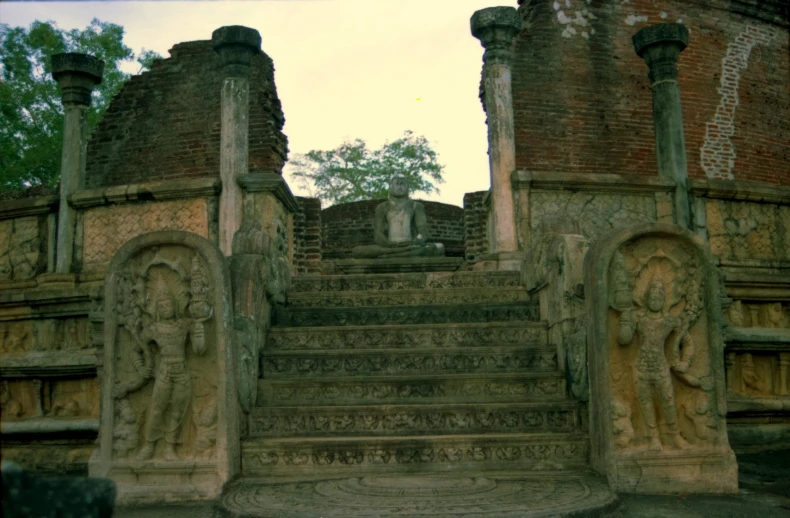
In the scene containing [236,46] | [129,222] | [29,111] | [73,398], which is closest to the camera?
[73,398]

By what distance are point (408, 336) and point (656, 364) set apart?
1.93 m

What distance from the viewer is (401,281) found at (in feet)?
23.6

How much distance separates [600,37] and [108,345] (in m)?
13.2

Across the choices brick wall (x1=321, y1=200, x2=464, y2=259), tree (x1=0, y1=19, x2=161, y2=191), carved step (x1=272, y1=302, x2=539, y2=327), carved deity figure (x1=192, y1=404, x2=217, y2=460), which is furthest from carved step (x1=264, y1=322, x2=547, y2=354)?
tree (x1=0, y1=19, x2=161, y2=191)

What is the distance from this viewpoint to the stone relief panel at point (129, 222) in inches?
311

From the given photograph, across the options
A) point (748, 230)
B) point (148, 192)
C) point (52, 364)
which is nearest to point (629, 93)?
point (748, 230)

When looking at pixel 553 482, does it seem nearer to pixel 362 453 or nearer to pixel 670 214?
pixel 362 453

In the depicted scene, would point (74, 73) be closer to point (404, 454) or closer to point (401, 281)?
point (401, 281)

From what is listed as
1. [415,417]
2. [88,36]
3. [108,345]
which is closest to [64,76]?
[108,345]

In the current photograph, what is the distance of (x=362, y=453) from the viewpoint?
189 inches

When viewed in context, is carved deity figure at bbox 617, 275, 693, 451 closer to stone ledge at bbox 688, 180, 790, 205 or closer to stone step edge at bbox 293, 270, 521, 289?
stone step edge at bbox 293, 270, 521, 289

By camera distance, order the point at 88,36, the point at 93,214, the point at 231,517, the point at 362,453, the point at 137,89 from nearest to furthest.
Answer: the point at 231,517 < the point at 362,453 < the point at 93,214 < the point at 137,89 < the point at 88,36

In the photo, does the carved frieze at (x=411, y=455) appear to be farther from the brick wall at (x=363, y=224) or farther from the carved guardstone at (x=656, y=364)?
the brick wall at (x=363, y=224)

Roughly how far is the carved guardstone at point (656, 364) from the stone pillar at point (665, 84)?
4355mm
